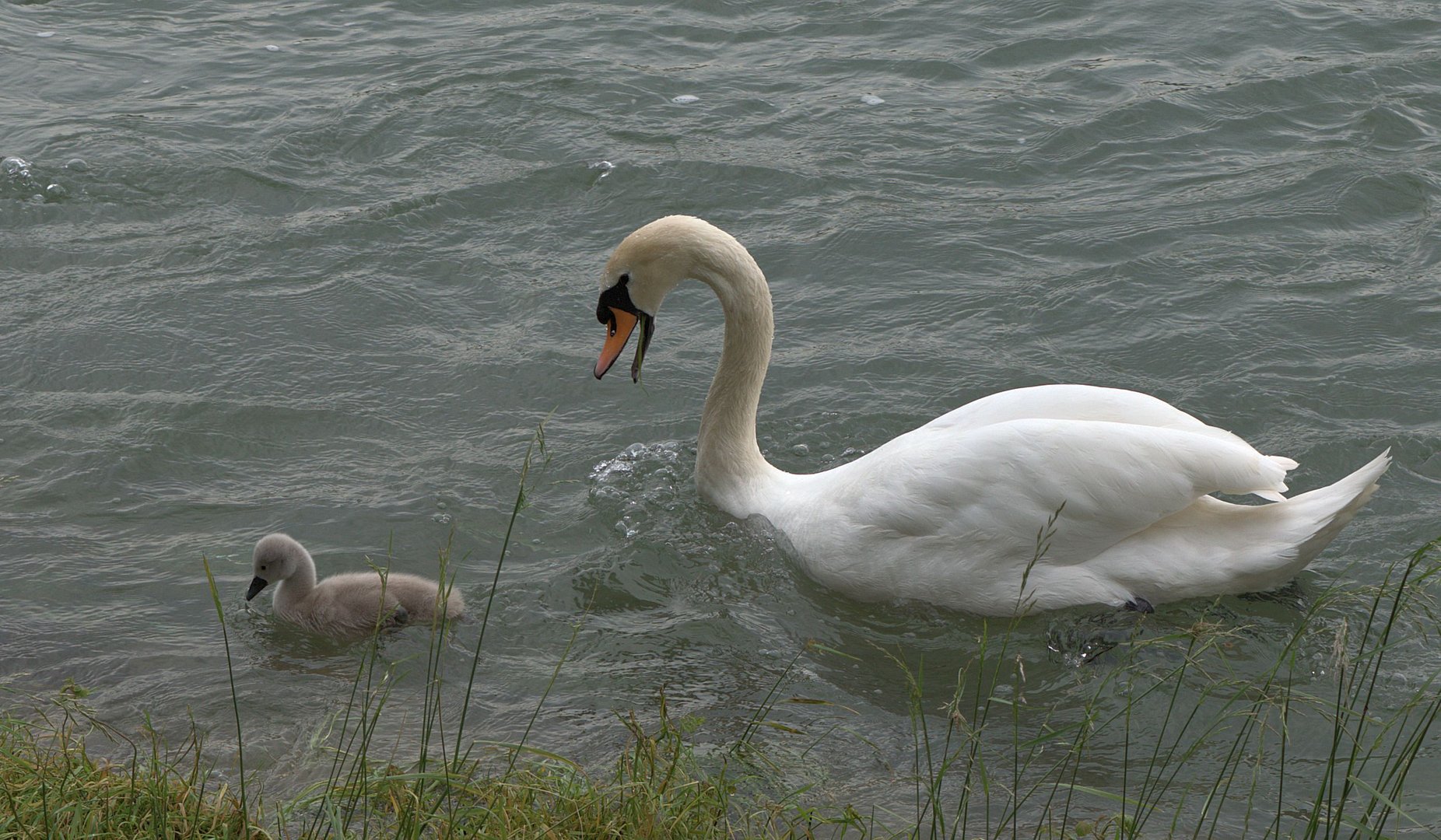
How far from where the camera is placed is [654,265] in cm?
558

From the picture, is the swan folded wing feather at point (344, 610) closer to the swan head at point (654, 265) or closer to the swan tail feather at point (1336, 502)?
the swan head at point (654, 265)

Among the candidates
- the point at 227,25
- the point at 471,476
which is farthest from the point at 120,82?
the point at 471,476

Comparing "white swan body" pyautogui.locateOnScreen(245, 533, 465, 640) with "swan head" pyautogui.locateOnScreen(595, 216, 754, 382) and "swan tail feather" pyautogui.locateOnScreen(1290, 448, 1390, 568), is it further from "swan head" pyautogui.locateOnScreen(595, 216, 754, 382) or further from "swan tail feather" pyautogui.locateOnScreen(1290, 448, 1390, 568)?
"swan tail feather" pyautogui.locateOnScreen(1290, 448, 1390, 568)

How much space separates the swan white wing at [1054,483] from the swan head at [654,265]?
1.19 m

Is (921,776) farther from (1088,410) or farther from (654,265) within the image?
(654,265)

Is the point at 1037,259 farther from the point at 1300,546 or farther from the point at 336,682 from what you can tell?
the point at 336,682

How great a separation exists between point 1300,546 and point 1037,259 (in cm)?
305

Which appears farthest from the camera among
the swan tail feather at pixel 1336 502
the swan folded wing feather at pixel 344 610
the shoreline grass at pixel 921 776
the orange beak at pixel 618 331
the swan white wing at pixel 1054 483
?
the orange beak at pixel 618 331

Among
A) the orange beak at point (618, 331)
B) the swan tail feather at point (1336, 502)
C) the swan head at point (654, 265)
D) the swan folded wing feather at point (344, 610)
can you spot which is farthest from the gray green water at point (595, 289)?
the swan head at point (654, 265)

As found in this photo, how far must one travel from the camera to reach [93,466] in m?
5.98

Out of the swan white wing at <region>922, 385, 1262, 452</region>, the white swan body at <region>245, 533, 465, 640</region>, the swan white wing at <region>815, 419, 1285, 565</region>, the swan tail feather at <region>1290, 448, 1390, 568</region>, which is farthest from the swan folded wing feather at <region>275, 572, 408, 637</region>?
the swan tail feather at <region>1290, 448, 1390, 568</region>

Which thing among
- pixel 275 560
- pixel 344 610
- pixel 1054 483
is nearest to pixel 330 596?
pixel 344 610

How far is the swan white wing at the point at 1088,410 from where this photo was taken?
16.3 feet

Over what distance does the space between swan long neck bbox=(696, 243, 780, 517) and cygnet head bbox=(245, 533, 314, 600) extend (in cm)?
161
